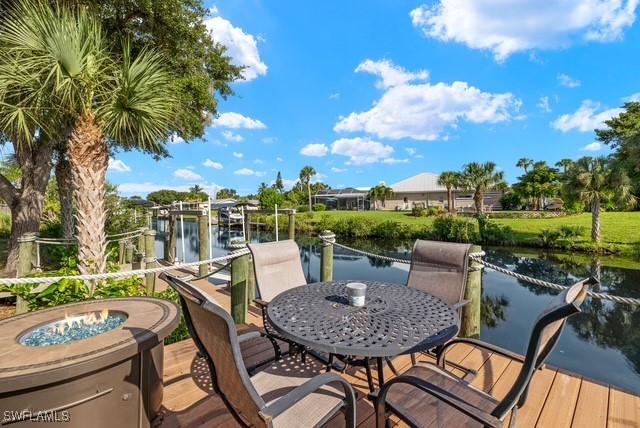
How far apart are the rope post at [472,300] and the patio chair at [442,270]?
0.46 feet

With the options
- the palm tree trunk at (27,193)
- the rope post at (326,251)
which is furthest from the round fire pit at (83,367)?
the palm tree trunk at (27,193)

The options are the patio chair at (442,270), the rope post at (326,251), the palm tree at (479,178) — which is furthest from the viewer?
the palm tree at (479,178)

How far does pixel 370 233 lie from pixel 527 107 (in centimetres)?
1481

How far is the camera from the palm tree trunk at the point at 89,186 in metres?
3.30

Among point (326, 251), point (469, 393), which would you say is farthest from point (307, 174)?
point (469, 393)

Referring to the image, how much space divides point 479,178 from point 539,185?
35.4 feet

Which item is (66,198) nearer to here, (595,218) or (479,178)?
(595,218)

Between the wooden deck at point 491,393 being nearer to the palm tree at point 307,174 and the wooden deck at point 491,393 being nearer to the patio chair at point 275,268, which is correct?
the patio chair at point 275,268

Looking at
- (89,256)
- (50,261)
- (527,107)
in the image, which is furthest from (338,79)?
(89,256)

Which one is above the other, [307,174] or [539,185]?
[307,174]

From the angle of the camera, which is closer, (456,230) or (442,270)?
(442,270)

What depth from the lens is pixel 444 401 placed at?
1.20 metres

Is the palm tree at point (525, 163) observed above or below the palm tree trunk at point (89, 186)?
above

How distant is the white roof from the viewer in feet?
132
